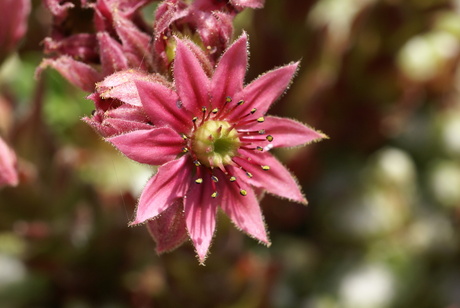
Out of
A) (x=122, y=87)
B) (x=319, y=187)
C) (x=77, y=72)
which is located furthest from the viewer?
(x=319, y=187)

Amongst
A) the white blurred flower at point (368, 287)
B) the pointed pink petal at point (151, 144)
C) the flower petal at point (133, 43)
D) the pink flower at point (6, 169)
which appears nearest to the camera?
the pointed pink petal at point (151, 144)

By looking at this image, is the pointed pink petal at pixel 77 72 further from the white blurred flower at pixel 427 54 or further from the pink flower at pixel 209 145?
the white blurred flower at pixel 427 54

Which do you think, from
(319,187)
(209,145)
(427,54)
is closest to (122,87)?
(209,145)

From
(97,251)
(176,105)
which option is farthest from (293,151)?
(176,105)

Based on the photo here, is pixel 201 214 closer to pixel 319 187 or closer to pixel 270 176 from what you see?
pixel 270 176

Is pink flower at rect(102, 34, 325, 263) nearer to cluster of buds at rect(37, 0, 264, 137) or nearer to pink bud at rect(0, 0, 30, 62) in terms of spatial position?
cluster of buds at rect(37, 0, 264, 137)

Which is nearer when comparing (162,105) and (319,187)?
(162,105)

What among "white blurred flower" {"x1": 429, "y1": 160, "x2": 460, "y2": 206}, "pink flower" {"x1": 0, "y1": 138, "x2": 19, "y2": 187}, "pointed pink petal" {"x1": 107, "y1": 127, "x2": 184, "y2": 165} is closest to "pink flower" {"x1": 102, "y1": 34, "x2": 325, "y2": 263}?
"pointed pink petal" {"x1": 107, "y1": 127, "x2": 184, "y2": 165}

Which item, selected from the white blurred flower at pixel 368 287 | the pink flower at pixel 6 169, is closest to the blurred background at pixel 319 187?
the white blurred flower at pixel 368 287
